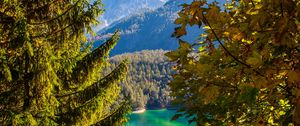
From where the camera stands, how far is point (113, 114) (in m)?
11.7

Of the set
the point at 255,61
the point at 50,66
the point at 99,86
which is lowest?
the point at 99,86

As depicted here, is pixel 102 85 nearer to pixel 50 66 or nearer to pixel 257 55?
pixel 50 66

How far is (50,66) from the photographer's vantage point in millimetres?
7641

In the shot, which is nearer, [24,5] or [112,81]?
[24,5]

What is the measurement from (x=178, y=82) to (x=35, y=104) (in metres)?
6.19

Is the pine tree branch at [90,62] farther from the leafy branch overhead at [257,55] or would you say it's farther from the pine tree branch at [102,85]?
the leafy branch overhead at [257,55]

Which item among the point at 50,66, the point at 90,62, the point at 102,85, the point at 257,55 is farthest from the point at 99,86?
the point at 257,55

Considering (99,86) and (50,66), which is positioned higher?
(50,66)

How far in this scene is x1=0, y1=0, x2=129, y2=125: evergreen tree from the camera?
7.53m

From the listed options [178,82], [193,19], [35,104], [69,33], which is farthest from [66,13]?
[193,19]

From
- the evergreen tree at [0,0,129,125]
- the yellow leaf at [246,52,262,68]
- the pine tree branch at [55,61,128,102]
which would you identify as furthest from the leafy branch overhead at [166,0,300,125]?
the pine tree branch at [55,61,128,102]

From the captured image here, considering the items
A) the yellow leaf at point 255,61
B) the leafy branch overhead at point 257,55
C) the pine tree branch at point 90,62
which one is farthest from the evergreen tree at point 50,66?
the yellow leaf at point 255,61

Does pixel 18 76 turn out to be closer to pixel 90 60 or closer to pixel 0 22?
pixel 0 22

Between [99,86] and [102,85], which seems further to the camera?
[102,85]
